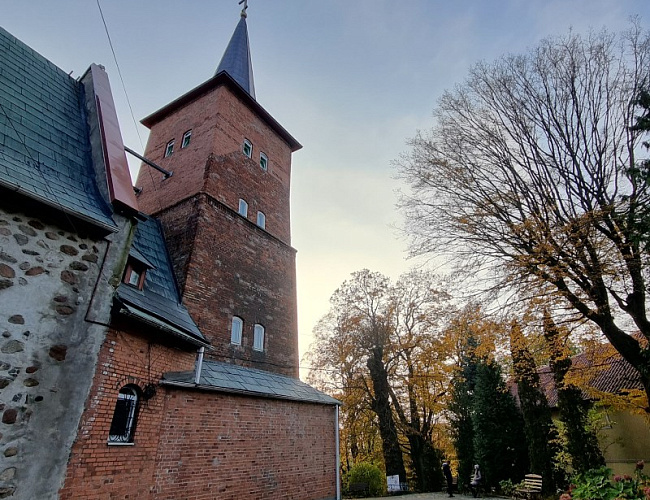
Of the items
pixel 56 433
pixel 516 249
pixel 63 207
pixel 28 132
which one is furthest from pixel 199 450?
pixel 516 249

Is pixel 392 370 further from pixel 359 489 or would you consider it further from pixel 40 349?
pixel 40 349

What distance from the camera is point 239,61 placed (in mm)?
20016

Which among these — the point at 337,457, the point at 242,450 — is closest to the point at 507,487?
the point at 337,457

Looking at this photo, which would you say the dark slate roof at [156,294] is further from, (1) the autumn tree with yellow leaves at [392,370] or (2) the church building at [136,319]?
(1) the autumn tree with yellow leaves at [392,370]

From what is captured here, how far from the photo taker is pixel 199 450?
26.9 ft

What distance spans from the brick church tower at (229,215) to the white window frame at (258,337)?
0.11ft

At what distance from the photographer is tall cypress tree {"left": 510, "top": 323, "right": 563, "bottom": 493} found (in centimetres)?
1420

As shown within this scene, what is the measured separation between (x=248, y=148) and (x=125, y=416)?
38.0 feet

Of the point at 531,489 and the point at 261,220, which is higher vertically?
the point at 261,220

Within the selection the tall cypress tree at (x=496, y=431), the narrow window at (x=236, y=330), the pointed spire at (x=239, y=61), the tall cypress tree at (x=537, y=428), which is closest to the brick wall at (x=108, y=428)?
the narrow window at (x=236, y=330)

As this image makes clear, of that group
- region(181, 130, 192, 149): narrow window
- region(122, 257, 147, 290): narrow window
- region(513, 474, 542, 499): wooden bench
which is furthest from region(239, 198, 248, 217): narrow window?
region(513, 474, 542, 499): wooden bench

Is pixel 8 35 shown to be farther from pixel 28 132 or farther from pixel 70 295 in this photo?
pixel 70 295

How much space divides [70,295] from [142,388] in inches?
94.5

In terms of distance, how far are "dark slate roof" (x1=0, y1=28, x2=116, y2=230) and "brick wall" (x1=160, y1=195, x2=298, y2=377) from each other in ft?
13.9
